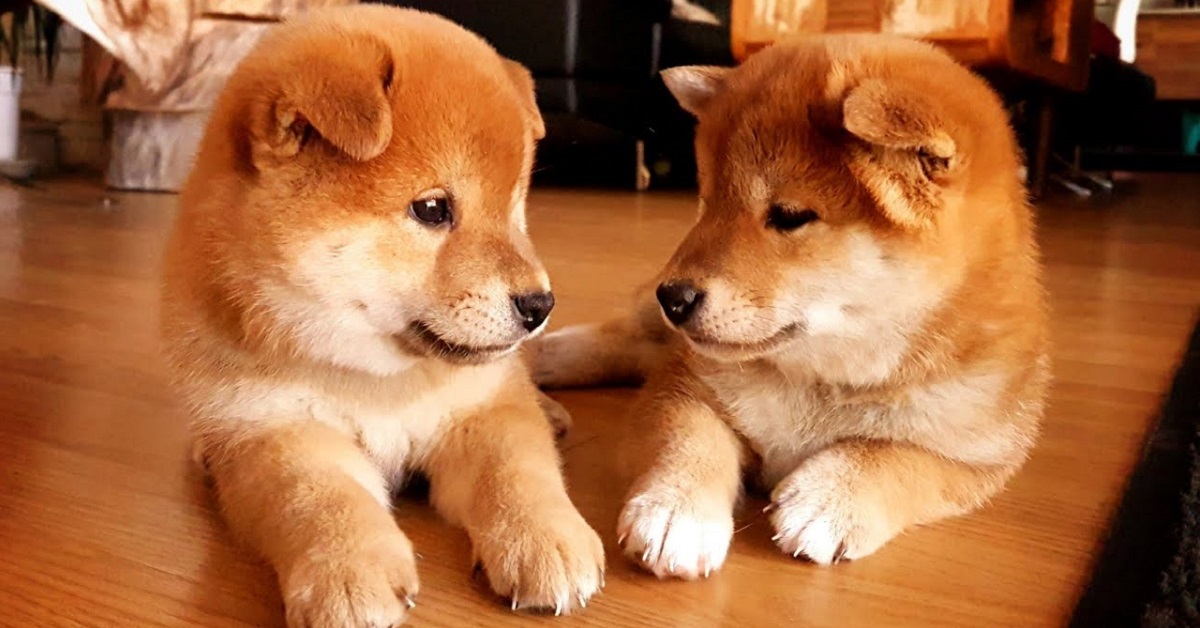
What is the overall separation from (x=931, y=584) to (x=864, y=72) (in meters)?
0.52

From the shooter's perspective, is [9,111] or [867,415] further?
[9,111]

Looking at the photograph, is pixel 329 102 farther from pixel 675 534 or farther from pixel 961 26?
pixel 961 26

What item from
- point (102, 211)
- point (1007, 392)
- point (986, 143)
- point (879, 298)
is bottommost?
point (102, 211)

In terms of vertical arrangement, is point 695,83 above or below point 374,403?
above

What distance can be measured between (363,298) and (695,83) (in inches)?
20.9

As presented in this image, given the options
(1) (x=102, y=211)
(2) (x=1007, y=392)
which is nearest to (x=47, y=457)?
(2) (x=1007, y=392)

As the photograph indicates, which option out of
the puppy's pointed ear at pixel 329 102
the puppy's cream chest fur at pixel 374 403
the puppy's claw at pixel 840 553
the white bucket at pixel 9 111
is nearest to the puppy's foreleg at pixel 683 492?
the puppy's claw at pixel 840 553

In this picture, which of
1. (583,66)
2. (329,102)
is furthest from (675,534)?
(583,66)

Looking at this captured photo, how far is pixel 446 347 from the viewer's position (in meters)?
1.06

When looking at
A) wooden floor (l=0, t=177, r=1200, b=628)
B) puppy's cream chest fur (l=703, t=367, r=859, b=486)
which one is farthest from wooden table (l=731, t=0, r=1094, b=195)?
puppy's cream chest fur (l=703, t=367, r=859, b=486)

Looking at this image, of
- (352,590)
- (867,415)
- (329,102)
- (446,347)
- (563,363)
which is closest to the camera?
(352,590)

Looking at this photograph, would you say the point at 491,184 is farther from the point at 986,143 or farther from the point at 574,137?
the point at 574,137

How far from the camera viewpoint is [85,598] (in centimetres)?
94

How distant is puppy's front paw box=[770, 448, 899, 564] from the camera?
102 cm
